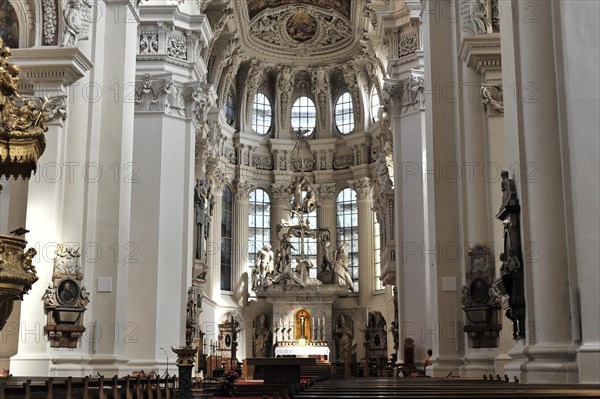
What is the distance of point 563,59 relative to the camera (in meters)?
7.50

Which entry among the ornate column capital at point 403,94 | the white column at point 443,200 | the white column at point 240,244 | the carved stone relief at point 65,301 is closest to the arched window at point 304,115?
the white column at point 240,244

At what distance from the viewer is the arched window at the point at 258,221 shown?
34.2 m

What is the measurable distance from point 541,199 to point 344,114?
2775cm

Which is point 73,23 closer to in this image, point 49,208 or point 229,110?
point 49,208

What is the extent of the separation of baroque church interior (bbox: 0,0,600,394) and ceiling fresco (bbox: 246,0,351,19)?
173 millimetres

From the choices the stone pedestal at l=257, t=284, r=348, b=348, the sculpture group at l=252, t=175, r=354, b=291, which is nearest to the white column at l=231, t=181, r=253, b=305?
the sculpture group at l=252, t=175, r=354, b=291

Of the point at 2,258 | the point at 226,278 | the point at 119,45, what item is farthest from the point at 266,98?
the point at 2,258

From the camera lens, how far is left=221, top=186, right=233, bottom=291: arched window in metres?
32.4

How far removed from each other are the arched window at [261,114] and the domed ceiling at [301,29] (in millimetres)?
1942

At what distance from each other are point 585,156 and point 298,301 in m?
25.4

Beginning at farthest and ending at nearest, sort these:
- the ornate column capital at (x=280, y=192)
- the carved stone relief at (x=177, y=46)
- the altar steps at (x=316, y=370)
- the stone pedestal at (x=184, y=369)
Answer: the ornate column capital at (x=280, y=192), the altar steps at (x=316, y=370), the carved stone relief at (x=177, y=46), the stone pedestal at (x=184, y=369)

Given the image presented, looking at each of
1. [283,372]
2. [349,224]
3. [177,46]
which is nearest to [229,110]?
[349,224]

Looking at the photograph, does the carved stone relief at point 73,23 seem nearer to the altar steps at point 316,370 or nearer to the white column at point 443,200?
the white column at point 443,200

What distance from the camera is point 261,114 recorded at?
116 ft
